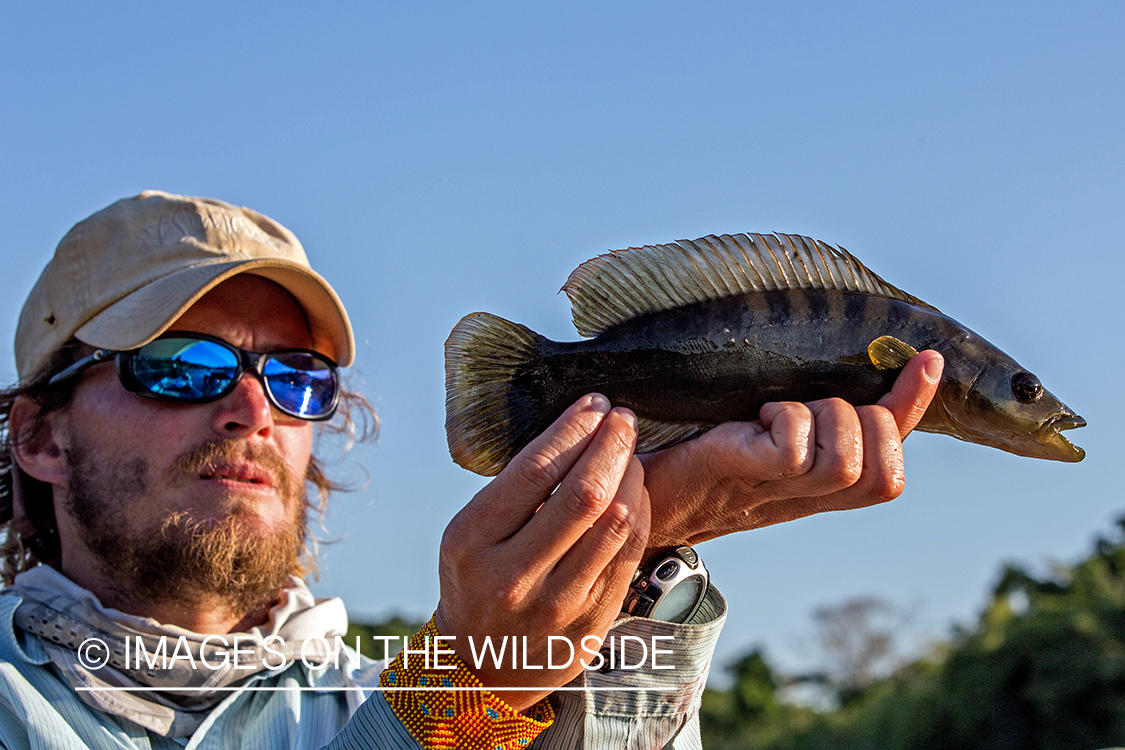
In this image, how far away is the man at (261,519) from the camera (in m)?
2.64

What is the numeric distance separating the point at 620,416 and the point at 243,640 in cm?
232

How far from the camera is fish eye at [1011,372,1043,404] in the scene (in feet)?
8.90

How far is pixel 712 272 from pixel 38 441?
3539 millimetres

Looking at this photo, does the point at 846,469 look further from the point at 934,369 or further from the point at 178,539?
the point at 178,539

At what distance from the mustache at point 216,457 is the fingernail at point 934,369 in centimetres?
285

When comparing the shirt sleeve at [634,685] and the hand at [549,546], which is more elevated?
the hand at [549,546]

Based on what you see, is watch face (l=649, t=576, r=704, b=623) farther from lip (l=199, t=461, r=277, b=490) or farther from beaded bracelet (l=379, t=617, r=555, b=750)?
lip (l=199, t=461, r=277, b=490)

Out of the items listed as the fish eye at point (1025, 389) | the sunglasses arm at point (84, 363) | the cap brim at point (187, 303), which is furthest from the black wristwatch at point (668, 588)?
the sunglasses arm at point (84, 363)

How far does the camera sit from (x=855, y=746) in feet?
91.8

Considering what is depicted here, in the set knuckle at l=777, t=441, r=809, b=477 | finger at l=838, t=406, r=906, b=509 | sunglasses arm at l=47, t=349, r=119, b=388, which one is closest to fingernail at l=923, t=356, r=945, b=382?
finger at l=838, t=406, r=906, b=509

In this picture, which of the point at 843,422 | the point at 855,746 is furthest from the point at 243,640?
the point at 855,746

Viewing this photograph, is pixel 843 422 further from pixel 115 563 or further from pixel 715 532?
pixel 115 563
